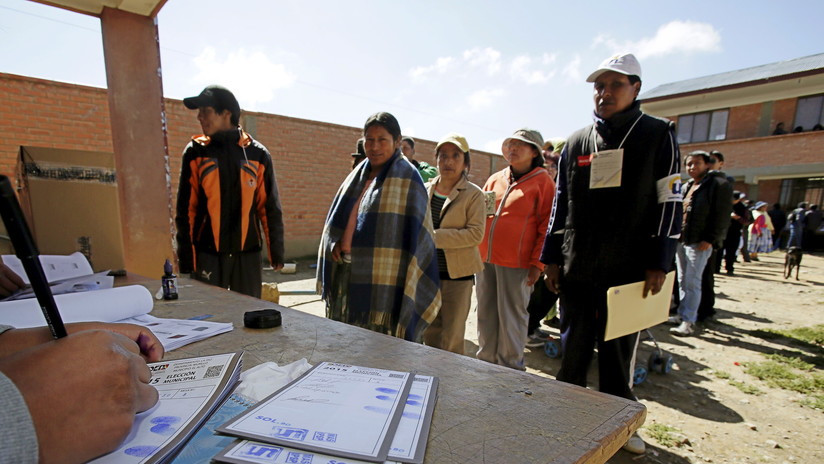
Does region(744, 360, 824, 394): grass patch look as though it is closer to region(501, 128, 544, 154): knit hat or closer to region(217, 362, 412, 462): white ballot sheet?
region(501, 128, 544, 154): knit hat

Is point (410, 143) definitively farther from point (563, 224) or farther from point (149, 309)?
point (149, 309)

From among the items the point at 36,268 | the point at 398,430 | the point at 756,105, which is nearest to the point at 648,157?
the point at 398,430

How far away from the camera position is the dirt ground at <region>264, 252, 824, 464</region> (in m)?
2.09

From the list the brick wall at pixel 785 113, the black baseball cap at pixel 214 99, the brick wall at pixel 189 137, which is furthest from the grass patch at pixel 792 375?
the brick wall at pixel 785 113

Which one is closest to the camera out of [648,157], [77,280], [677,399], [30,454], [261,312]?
[30,454]

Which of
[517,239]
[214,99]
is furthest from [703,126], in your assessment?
[214,99]

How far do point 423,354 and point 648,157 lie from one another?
1558 millimetres

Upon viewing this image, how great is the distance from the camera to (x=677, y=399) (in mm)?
2686

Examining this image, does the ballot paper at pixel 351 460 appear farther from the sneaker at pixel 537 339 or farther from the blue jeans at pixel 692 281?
the blue jeans at pixel 692 281

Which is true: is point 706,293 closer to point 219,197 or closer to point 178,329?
point 219,197

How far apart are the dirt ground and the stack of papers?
0.27m

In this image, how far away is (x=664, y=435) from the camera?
2.22m

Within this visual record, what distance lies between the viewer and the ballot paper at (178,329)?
100 cm

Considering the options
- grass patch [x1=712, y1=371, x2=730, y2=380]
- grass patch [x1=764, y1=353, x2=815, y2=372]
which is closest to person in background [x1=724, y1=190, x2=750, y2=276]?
grass patch [x1=764, y1=353, x2=815, y2=372]
